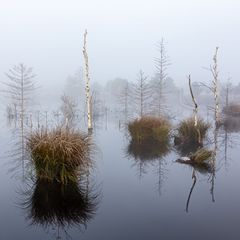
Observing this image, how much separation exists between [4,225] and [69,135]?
3083 mm

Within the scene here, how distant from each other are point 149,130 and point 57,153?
8.24 m

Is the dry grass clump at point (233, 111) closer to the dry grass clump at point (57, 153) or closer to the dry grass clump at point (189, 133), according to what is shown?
the dry grass clump at point (189, 133)

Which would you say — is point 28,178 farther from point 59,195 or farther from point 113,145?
point 113,145

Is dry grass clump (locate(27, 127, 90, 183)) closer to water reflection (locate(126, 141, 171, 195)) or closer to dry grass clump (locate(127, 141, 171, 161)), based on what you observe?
water reflection (locate(126, 141, 171, 195))

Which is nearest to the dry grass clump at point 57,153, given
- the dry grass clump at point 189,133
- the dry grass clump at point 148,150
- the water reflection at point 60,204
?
the water reflection at point 60,204

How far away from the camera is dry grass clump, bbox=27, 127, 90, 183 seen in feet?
26.2

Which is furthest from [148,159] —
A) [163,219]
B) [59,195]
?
[163,219]

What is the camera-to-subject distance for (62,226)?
5727 millimetres

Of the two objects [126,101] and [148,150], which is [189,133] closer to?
[148,150]

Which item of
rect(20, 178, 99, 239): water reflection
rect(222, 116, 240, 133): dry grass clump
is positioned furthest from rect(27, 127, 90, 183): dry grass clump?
rect(222, 116, 240, 133): dry grass clump

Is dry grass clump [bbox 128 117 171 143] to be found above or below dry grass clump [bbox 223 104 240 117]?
below

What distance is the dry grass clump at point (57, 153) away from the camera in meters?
8.00

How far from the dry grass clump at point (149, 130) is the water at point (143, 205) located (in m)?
4.55

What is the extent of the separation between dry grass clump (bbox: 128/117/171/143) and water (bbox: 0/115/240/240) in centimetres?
455
